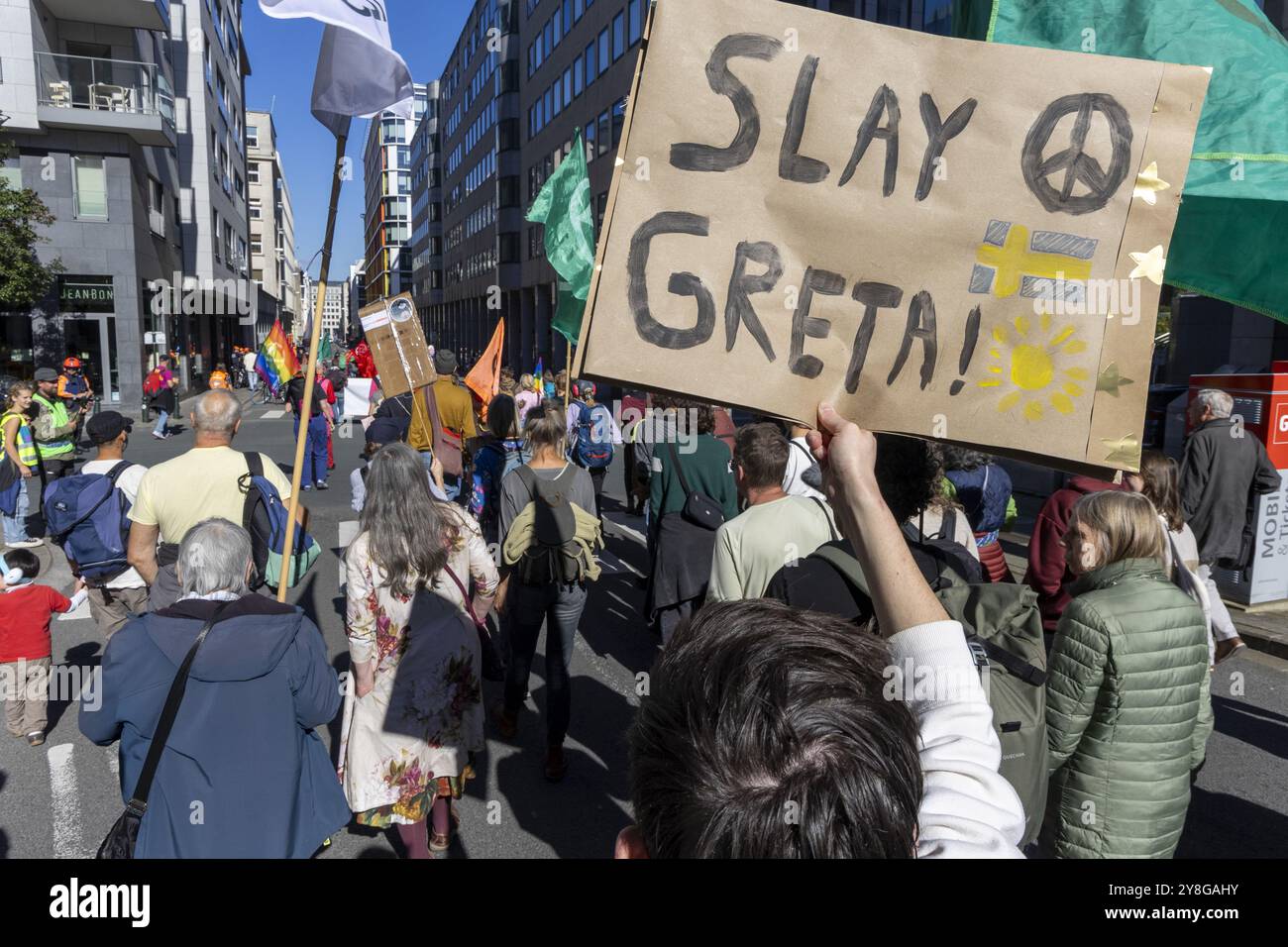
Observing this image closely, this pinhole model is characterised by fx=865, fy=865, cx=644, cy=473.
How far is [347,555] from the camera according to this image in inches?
140

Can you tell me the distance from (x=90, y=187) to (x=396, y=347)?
23264 millimetres

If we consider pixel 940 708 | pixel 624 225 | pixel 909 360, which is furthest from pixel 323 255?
pixel 940 708

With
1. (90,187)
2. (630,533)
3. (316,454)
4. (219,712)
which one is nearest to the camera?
(219,712)

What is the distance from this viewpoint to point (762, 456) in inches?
148

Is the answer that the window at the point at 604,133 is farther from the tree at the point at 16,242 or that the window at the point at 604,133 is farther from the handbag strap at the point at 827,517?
the handbag strap at the point at 827,517

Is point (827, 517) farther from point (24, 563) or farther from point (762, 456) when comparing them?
point (24, 563)

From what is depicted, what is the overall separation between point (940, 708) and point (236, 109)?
60.1 metres

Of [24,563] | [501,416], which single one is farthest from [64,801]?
[501,416]

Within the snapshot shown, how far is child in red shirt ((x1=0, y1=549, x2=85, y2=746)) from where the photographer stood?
480 cm

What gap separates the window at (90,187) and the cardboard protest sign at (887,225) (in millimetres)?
28480

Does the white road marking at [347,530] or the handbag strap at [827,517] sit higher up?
A: the handbag strap at [827,517]

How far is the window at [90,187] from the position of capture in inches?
964

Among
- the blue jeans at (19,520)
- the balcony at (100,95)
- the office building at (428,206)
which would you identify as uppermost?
the office building at (428,206)

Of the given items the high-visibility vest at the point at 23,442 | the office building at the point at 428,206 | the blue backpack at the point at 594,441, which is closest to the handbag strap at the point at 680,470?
the blue backpack at the point at 594,441
